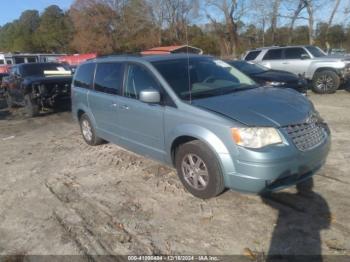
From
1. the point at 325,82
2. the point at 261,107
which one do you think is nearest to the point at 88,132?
the point at 261,107

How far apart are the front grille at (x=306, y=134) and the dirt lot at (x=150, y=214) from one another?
691 millimetres

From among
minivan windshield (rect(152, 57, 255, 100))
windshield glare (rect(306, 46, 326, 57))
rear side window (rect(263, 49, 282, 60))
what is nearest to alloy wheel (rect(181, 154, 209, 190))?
minivan windshield (rect(152, 57, 255, 100))

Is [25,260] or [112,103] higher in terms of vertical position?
[112,103]

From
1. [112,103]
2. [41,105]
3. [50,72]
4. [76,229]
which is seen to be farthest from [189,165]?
[50,72]

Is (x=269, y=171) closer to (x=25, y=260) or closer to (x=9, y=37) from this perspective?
(x=25, y=260)

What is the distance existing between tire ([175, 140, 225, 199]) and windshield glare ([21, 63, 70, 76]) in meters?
9.22

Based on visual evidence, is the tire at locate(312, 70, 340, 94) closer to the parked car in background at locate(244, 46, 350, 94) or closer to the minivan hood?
the parked car in background at locate(244, 46, 350, 94)

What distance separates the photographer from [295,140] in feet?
12.7

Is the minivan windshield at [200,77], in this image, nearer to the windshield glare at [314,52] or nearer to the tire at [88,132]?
the tire at [88,132]

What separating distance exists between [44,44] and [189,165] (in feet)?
237

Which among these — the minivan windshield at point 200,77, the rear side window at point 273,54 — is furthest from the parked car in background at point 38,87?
the rear side window at point 273,54

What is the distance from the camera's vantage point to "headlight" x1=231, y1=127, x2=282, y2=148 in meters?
3.76

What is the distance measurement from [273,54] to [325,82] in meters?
2.46

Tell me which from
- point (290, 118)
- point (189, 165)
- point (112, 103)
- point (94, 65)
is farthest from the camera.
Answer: point (94, 65)
